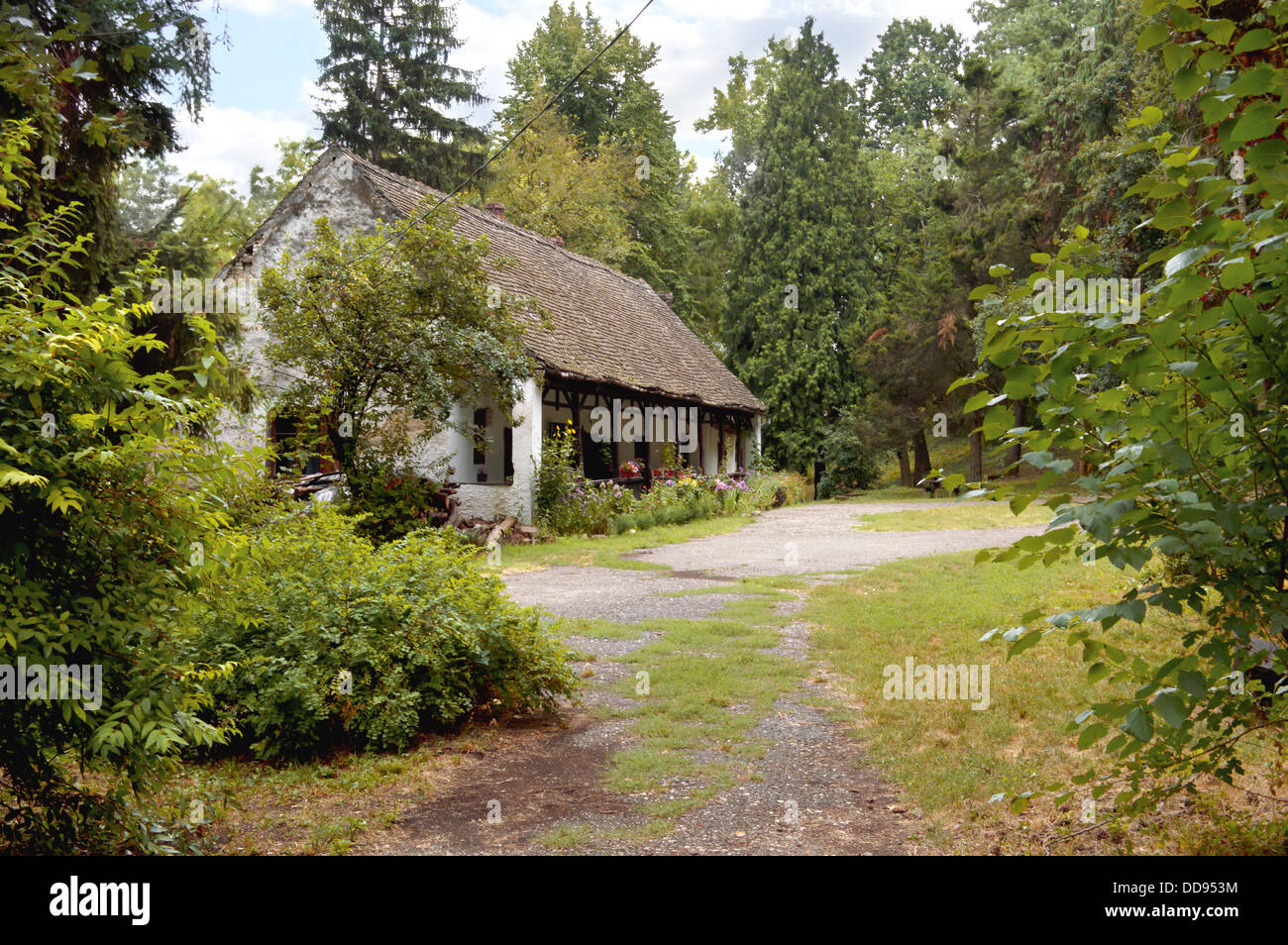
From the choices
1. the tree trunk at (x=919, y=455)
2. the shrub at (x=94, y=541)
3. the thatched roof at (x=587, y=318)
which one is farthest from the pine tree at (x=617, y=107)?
the shrub at (x=94, y=541)

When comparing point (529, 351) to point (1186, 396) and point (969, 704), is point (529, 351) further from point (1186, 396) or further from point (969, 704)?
point (1186, 396)

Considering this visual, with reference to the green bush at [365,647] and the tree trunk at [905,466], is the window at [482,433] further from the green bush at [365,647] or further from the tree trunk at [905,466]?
the tree trunk at [905,466]

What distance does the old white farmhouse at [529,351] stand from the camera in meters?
18.0

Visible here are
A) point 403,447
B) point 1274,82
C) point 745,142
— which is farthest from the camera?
point 745,142

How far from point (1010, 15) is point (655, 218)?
24.0 m

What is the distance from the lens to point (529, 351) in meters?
17.5

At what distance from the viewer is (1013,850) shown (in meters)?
4.02

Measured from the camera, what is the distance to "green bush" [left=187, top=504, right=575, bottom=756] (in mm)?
5418

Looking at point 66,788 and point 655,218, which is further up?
point 655,218

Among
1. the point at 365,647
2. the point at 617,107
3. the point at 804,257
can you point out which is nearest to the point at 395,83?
the point at 617,107
